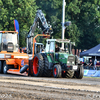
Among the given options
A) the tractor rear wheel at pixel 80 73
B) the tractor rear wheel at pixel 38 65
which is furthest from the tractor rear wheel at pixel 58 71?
the tractor rear wheel at pixel 80 73

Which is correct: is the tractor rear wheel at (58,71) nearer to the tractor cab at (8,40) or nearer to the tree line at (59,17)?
the tractor cab at (8,40)

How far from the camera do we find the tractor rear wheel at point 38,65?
53.9 feet

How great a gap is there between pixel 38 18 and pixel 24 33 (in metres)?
13.5

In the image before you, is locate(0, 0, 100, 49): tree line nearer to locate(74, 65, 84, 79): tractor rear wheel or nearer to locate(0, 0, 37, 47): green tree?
locate(0, 0, 37, 47): green tree

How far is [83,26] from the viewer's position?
46.5 metres

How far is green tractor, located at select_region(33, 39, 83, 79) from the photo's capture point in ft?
53.3

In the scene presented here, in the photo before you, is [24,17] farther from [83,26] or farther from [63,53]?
[63,53]

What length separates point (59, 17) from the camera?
4475 centimetres

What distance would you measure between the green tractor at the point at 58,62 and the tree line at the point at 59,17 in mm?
22722

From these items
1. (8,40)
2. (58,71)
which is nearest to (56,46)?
(58,71)

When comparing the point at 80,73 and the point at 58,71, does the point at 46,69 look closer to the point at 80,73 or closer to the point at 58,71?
the point at 58,71

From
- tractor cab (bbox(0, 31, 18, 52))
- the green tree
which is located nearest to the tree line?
the green tree

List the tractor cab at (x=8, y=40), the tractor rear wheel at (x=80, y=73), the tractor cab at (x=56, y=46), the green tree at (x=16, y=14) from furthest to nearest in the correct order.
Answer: the green tree at (x=16, y=14)
the tractor cab at (x=8, y=40)
the tractor cab at (x=56, y=46)
the tractor rear wheel at (x=80, y=73)

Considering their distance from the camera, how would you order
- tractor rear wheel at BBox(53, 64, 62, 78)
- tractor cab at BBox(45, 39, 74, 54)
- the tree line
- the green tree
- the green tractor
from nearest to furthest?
tractor rear wheel at BBox(53, 64, 62, 78) → the green tractor → tractor cab at BBox(45, 39, 74, 54) → the green tree → the tree line
